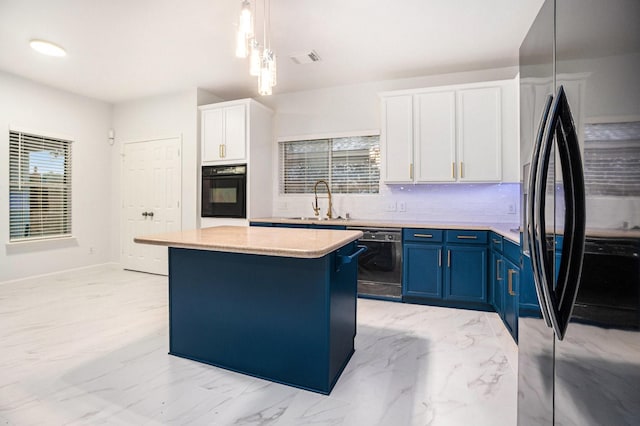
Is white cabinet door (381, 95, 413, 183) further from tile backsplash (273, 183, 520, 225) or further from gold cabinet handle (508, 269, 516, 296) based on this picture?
gold cabinet handle (508, 269, 516, 296)

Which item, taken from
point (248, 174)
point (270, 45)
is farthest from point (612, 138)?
point (248, 174)

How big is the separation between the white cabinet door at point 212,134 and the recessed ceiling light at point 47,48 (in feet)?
5.43

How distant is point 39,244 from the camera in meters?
4.55

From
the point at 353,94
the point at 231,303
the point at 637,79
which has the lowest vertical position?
the point at 231,303

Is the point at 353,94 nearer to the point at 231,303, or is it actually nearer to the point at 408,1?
the point at 408,1

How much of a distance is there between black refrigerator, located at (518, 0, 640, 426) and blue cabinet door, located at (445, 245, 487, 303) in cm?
235

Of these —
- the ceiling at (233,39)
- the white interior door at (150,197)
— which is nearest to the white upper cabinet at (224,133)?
the ceiling at (233,39)

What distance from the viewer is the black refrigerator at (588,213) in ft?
2.16

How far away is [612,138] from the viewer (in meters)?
0.70

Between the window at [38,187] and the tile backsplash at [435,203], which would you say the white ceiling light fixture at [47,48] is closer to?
the window at [38,187]

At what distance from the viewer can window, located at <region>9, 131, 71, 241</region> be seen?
4.29 m

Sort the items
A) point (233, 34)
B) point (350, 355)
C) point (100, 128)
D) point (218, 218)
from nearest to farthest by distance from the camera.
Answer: point (350, 355), point (233, 34), point (218, 218), point (100, 128)

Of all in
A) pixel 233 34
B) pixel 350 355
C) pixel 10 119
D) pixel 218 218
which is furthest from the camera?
pixel 218 218

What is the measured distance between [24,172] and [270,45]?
12.7 feet
